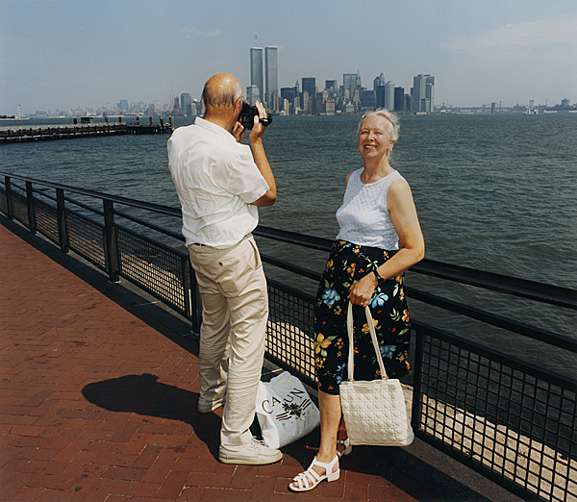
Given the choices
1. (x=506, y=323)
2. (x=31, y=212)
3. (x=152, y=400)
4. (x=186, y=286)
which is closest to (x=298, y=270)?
(x=152, y=400)

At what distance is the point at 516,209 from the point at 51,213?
22009 mm

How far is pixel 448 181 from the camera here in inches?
1372

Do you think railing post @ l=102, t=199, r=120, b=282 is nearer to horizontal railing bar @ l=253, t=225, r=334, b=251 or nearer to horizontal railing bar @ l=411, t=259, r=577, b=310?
horizontal railing bar @ l=253, t=225, r=334, b=251

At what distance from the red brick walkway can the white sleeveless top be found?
1.22m

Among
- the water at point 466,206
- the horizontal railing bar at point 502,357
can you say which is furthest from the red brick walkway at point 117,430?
the water at point 466,206

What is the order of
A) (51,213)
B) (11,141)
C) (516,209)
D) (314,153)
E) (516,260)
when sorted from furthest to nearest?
(11,141), (314,153), (516,209), (516,260), (51,213)

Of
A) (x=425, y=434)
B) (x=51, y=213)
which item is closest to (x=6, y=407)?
(x=425, y=434)

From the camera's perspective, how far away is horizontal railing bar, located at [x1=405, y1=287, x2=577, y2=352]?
2.12 meters

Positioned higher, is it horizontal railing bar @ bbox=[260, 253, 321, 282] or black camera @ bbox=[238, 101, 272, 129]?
black camera @ bbox=[238, 101, 272, 129]

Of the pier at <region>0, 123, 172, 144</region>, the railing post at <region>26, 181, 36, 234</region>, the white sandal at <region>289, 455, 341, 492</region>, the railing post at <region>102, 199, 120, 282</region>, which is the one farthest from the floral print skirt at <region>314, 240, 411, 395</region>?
the pier at <region>0, 123, 172, 144</region>

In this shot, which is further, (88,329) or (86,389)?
(88,329)

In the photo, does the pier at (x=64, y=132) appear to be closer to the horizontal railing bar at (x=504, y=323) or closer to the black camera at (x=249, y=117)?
the black camera at (x=249, y=117)

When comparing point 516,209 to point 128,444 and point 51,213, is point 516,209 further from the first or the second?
point 128,444

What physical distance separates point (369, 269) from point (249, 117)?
3.12 feet
